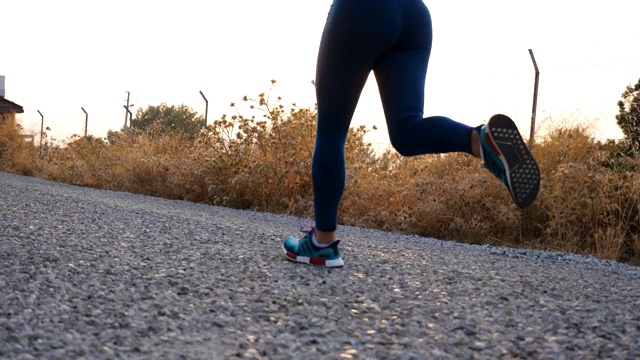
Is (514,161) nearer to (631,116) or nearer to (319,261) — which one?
(319,261)

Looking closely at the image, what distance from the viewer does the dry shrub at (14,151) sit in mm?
16844

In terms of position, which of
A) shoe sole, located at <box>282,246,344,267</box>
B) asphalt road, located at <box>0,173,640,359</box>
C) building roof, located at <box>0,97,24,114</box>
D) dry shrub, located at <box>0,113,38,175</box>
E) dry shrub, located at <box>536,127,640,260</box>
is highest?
building roof, located at <box>0,97,24,114</box>

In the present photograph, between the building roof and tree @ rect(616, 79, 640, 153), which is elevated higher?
the building roof

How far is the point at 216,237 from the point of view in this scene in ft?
14.0

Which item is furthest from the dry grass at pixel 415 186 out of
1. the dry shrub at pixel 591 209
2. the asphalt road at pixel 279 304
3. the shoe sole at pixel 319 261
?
the shoe sole at pixel 319 261

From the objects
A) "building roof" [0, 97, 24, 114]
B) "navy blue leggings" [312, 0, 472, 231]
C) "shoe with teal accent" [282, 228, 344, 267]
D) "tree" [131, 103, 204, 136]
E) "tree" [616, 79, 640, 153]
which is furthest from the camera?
"tree" [131, 103, 204, 136]

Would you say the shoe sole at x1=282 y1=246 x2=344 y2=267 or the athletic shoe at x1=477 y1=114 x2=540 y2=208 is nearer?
the athletic shoe at x1=477 y1=114 x2=540 y2=208

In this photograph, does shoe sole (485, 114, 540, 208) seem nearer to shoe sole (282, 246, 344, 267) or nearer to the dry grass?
shoe sole (282, 246, 344, 267)

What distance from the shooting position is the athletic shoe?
8.43 ft

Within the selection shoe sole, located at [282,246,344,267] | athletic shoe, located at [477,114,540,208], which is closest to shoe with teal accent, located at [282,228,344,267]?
shoe sole, located at [282,246,344,267]

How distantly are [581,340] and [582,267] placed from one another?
2455 mm

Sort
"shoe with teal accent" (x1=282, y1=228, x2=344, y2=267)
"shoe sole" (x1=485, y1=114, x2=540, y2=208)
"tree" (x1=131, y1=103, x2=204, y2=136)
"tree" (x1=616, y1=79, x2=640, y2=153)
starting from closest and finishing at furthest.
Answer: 1. "shoe sole" (x1=485, y1=114, x2=540, y2=208)
2. "shoe with teal accent" (x1=282, y1=228, x2=344, y2=267)
3. "tree" (x1=616, y1=79, x2=640, y2=153)
4. "tree" (x1=131, y1=103, x2=204, y2=136)

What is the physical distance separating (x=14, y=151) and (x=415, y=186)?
14853 mm

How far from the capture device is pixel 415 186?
6.97 meters
